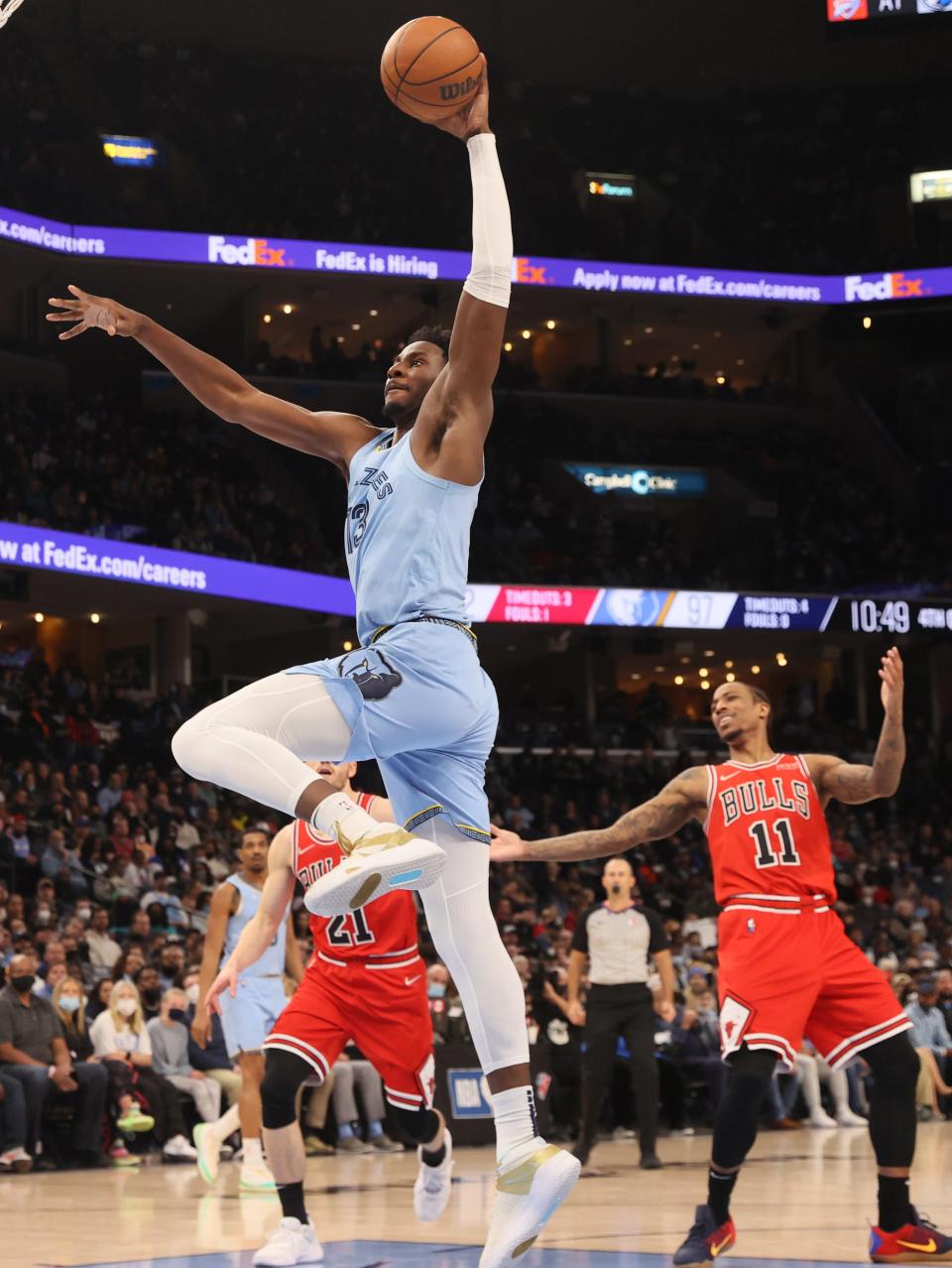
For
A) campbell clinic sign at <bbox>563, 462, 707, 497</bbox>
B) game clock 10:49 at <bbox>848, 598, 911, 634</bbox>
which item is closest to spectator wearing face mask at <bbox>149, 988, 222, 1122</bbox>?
game clock 10:49 at <bbox>848, 598, 911, 634</bbox>

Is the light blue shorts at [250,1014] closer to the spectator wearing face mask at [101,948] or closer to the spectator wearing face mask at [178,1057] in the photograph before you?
the spectator wearing face mask at [178,1057]

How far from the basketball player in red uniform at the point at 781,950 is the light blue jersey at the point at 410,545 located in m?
1.55

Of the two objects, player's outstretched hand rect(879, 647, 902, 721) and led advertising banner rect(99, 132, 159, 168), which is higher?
led advertising banner rect(99, 132, 159, 168)

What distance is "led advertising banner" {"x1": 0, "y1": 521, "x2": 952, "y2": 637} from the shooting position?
23266 mm

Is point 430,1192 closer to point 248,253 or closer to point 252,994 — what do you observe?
point 252,994

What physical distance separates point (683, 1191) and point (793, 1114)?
22.9 feet

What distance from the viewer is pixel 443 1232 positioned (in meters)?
8.01

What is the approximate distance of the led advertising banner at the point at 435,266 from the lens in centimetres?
2847

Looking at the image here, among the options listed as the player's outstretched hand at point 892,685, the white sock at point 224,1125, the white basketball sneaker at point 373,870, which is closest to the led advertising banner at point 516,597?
the white sock at point 224,1125

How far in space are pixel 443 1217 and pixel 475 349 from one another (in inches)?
218

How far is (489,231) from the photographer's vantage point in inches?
195

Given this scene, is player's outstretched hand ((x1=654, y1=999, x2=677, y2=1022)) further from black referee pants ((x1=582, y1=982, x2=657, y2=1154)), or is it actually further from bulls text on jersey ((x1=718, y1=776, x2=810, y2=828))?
bulls text on jersey ((x1=718, y1=776, x2=810, y2=828))

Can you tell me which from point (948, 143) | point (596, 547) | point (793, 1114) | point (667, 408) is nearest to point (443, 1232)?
point (793, 1114)

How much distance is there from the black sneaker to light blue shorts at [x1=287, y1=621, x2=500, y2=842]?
228 centimetres
